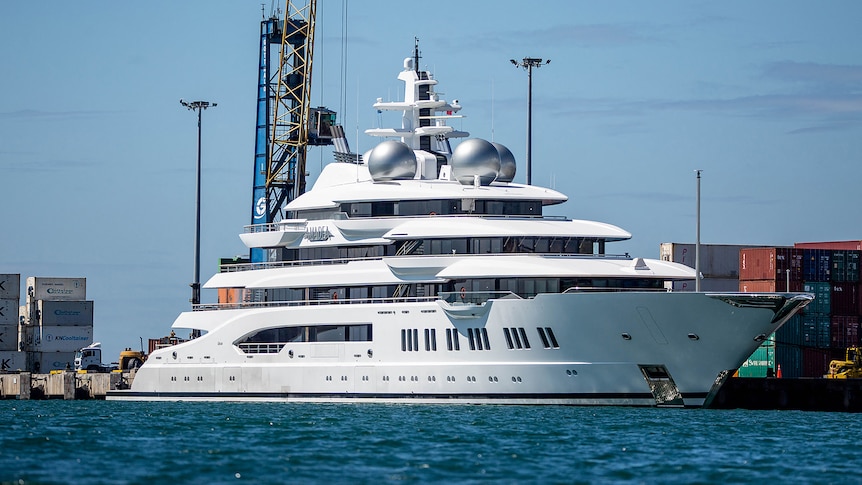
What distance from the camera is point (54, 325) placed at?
7744 centimetres

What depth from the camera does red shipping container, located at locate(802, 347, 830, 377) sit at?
5800 centimetres

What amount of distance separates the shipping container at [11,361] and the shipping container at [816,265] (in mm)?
39691

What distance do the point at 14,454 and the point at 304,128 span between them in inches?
1371

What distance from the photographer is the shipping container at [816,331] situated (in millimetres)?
58125

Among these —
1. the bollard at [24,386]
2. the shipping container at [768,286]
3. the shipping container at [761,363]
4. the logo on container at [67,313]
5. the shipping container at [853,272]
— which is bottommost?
the bollard at [24,386]

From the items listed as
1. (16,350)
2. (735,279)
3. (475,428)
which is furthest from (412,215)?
(16,350)

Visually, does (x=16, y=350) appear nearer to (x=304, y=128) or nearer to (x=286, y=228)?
(x=304, y=128)

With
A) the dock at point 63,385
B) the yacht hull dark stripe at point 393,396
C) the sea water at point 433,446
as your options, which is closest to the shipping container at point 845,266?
the sea water at point 433,446

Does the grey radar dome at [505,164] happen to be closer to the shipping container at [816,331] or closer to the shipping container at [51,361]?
the shipping container at [816,331]

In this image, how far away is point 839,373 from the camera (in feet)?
176

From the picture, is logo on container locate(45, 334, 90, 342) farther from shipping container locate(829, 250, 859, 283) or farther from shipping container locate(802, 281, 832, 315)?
shipping container locate(829, 250, 859, 283)

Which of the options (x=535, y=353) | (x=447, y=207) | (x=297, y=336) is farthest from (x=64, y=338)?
(x=535, y=353)

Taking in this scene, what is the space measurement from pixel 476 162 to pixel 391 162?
3066 millimetres

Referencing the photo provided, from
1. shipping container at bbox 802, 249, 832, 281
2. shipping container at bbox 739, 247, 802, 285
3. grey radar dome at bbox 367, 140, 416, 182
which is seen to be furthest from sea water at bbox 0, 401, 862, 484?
shipping container at bbox 802, 249, 832, 281
